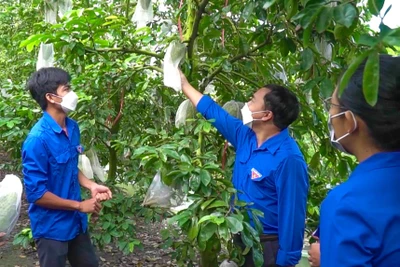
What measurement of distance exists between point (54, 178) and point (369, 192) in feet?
4.56


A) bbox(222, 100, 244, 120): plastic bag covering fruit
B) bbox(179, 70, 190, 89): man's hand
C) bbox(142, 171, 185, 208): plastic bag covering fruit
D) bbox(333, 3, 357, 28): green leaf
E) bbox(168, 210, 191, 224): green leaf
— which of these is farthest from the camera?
bbox(222, 100, 244, 120): plastic bag covering fruit

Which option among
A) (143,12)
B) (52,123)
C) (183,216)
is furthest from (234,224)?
(143,12)

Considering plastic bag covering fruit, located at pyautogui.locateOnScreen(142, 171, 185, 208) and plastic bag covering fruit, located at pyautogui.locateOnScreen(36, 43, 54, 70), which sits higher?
plastic bag covering fruit, located at pyautogui.locateOnScreen(36, 43, 54, 70)

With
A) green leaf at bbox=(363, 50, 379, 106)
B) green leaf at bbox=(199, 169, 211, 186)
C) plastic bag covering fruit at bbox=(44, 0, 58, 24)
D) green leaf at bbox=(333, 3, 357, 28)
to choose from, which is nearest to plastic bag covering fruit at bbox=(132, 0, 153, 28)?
plastic bag covering fruit at bbox=(44, 0, 58, 24)

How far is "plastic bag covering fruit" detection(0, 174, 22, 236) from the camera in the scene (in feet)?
5.45

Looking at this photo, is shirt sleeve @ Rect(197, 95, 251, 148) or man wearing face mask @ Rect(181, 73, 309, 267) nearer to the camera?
man wearing face mask @ Rect(181, 73, 309, 267)

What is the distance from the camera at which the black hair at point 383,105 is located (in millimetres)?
959

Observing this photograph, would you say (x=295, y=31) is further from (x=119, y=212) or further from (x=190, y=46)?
(x=119, y=212)

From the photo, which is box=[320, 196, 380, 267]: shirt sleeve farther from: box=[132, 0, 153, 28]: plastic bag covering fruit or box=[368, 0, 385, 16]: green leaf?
box=[132, 0, 153, 28]: plastic bag covering fruit

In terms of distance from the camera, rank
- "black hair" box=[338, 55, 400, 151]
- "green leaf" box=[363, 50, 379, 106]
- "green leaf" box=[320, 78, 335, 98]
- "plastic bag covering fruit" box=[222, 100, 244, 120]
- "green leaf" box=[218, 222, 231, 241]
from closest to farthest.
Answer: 1. "green leaf" box=[363, 50, 379, 106]
2. "black hair" box=[338, 55, 400, 151]
3. "green leaf" box=[218, 222, 231, 241]
4. "green leaf" box=[320, 78, 335, 98]
5. "plastic bag covering fruit" box=[222, 100, 244, 120]

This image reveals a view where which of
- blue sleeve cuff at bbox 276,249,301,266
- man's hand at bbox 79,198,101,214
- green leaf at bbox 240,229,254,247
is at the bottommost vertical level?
blue sleeve cuff at bbox 276,249,301,266

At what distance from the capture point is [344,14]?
1147 mm

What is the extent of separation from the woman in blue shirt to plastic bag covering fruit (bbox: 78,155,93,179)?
147 centimetres

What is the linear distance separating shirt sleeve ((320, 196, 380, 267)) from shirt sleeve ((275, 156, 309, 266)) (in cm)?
90
